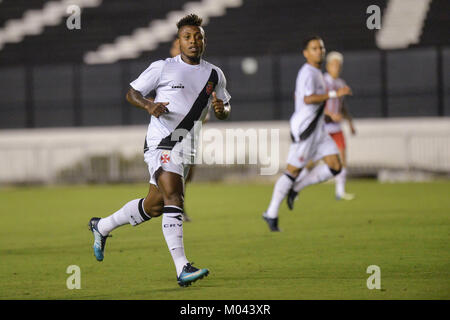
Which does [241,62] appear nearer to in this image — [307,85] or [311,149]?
[311,149]

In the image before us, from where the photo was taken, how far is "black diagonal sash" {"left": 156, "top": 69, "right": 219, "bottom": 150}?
6.68 m

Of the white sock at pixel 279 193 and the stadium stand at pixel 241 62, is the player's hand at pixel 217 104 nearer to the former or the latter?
the white sock at pixel 279 193

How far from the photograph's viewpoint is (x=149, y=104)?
21.3 feet

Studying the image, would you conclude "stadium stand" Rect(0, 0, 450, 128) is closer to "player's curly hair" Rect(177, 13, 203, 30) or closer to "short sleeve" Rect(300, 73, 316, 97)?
"short sleeve" Rect(300, 73, 316, 97)

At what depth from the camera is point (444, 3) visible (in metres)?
23.7

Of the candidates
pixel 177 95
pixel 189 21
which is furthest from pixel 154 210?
pixel 189 21

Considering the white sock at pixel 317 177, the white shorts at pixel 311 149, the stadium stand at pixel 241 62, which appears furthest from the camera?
the stadium stand at pixel 241 62

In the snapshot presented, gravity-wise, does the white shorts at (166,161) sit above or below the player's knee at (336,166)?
above

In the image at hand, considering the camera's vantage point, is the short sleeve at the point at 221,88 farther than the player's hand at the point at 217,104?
Yes

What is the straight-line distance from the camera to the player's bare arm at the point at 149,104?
21.1ft

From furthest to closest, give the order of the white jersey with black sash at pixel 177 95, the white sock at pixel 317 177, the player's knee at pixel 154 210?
the white sock at pixel 317 177 → the player's knee at pixel 154 210 → the white jersey with black sash at pixel 177 95
